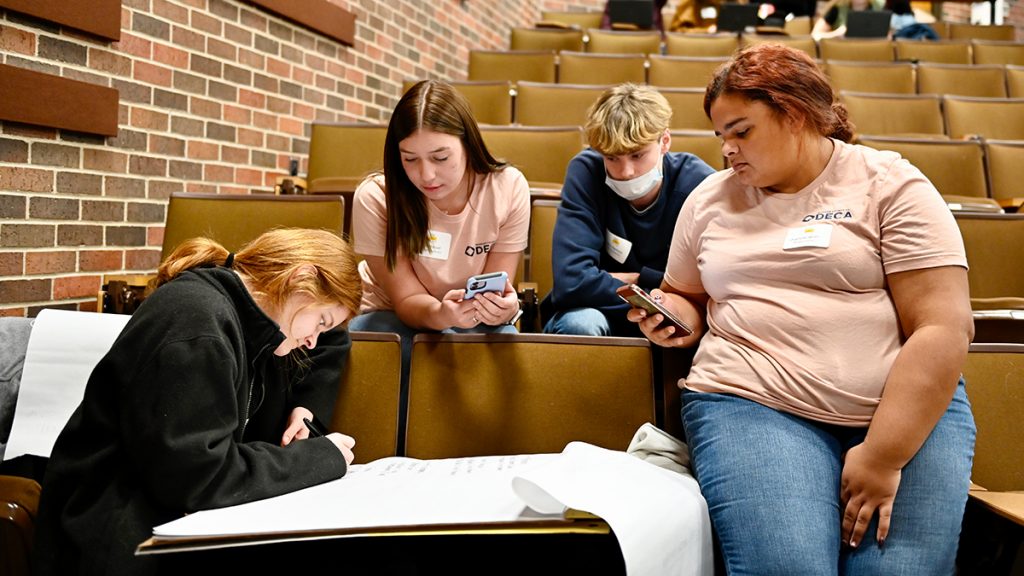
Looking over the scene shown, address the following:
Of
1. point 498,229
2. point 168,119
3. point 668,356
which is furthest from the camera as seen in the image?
point 168,119

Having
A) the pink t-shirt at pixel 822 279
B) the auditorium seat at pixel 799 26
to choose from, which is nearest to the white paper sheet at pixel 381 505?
the pink t-shirt at pixel 822 279

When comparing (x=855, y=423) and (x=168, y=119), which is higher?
(x=168, y=119)

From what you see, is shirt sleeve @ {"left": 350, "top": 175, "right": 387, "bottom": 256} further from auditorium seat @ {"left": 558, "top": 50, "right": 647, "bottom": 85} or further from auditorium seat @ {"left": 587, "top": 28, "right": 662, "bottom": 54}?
auditorium seat @ {"left": 587, "top": 28, "right": 662, "bottom": 54}

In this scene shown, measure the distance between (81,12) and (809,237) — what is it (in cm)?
201

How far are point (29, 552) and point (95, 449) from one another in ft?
0.58

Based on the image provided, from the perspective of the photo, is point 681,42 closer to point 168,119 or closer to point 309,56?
point 309,56

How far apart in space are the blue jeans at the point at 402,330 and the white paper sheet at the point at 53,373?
487mm

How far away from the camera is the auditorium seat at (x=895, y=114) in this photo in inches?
145

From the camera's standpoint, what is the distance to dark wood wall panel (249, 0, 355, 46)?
302cm

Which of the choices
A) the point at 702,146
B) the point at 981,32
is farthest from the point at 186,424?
the point at 981,32

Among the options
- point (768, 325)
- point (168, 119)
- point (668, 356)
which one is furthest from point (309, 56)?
point (768, 325)

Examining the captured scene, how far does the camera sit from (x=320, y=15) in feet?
10.8

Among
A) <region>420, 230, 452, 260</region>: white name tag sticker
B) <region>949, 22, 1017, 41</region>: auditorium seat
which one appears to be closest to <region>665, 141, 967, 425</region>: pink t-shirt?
<region>420, 230, 452, 260</region>: white name tag sticker

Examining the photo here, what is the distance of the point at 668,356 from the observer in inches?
57.9
